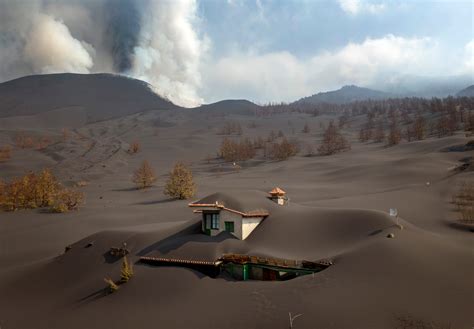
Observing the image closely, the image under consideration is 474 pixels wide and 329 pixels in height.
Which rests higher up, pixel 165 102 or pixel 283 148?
pixel 165 102

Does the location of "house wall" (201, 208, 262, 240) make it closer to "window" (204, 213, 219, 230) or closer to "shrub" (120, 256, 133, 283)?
"window" (204, 213, 219, 230)

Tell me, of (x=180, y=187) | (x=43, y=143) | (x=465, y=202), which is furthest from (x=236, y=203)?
(x=43, y=143)

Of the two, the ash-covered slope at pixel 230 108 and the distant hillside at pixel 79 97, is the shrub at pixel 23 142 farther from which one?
the ash-covered slope at pixel 230 108

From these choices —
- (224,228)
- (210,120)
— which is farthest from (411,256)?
(210,120)

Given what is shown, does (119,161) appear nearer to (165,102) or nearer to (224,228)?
(224,228)

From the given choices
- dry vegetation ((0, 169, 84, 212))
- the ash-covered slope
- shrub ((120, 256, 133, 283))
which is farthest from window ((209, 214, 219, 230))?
the ash-covered slope
